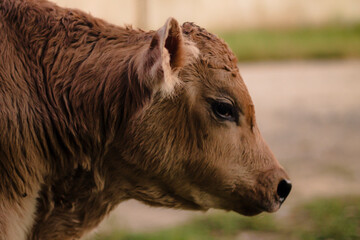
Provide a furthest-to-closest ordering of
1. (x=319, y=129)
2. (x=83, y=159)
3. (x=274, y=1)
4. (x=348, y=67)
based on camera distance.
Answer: (x=274, y=1) → (x=348, y=67) → (x=319, y=129) → (x=83, y=159)

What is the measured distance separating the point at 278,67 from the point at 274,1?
4887mm

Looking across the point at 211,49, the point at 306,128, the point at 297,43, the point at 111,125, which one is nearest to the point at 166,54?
the point at 211,49

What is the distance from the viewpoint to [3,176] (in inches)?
104

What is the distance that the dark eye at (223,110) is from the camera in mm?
2850

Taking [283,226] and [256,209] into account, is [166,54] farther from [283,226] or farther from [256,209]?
[283,226]

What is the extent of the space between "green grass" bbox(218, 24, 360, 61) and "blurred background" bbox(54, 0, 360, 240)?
0.9 inches

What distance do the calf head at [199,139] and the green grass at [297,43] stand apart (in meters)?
9.15

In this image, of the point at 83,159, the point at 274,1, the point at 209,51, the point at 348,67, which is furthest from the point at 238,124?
the point at 274,1

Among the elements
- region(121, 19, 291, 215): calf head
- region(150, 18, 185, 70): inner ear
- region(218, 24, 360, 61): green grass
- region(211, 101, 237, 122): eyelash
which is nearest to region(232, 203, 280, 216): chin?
region(121, 19, 291, 215): calf head

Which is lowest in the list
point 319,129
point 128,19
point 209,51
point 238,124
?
point 128,19

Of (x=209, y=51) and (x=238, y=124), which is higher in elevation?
(x=209, y=51)

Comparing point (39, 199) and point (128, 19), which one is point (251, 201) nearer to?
point (39, 199)

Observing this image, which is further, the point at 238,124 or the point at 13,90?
the point at 238,124

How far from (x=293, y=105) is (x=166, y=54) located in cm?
648
